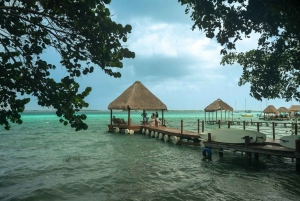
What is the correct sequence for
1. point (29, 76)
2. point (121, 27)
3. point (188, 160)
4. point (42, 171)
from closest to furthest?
point (121, 27) → point (29, 76) → point (42, 171) → point (188, 160)

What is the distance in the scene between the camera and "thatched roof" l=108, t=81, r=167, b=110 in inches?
933

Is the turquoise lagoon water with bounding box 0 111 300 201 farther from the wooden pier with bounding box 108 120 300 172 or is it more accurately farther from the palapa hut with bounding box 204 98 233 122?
the palapa hut with bounding box 204 98 233 122

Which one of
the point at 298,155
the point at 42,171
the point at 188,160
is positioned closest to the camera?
the point at 298,155

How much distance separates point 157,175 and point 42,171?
17.1 ft

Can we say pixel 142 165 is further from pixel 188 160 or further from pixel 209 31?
pixel 209 31

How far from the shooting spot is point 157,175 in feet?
31.1

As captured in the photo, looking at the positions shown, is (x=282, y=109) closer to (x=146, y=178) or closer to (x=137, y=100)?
(x=137, y=100)

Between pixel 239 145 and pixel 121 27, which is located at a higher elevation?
pixel 121 27

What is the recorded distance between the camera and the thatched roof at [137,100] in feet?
77.7

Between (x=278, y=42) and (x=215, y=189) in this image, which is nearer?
(x=215, y=189)

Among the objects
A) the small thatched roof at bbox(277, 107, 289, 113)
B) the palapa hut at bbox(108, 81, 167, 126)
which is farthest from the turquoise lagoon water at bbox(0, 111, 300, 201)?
the small thatched roof at bbox(277, 107, 289, 113)

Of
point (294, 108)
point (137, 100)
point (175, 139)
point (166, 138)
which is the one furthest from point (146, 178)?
point (294, 108)

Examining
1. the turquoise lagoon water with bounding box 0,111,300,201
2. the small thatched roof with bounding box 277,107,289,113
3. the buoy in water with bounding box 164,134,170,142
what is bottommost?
the turquoise lagoon water with bounding box 0,111,300,201

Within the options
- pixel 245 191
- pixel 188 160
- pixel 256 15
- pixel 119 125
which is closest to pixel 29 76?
pixel 256 15
